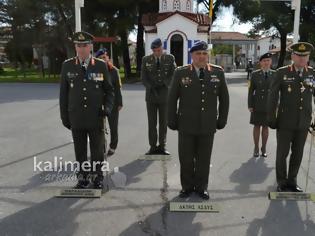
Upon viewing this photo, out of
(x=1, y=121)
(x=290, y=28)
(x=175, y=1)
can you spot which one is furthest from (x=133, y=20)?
(x=1, y=121)

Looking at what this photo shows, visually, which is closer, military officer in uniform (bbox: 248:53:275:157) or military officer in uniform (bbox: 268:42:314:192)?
military officer in uniform (bbox: 268:42:314:192)

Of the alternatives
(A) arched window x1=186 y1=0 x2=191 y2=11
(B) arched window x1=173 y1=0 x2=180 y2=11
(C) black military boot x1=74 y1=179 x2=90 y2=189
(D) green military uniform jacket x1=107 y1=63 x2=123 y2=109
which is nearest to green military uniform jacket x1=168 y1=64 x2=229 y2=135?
(C) black military boot x1=74 y1=179 x2=90 y2=189

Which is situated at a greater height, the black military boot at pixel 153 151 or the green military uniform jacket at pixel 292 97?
the green military uniform jacket at pixel 292 97

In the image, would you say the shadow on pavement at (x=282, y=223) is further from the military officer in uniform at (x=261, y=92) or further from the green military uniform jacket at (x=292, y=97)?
the military officer in uniform at (x=261, y=92)

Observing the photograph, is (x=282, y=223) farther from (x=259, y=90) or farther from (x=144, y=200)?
(x=259, y=90)

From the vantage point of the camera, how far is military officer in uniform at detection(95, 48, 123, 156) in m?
7.04

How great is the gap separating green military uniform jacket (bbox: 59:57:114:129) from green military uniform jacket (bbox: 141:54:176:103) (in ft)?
6.48

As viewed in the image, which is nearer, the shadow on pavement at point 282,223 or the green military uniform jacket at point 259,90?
the shadow on pavement at point 282,223

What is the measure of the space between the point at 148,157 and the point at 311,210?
319 centimetres

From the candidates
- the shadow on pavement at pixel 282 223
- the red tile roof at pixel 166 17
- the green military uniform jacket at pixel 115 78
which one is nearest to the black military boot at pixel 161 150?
the green military uniform jacket at pixel 115 78

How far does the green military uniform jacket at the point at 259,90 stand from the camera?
738cm

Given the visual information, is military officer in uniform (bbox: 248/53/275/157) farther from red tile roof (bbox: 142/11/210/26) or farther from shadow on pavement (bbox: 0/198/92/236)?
red tile roof (bbox: 142/11/210/26)

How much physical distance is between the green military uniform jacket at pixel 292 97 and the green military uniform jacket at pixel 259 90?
1857 mm

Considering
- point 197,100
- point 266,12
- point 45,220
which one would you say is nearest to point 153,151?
point 197,100
